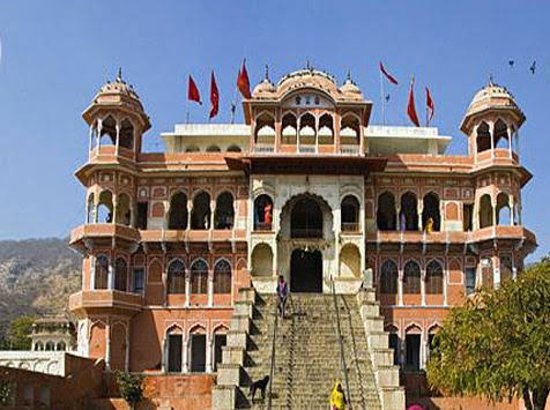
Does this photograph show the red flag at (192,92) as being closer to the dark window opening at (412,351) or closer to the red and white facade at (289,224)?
the red and white facade at (289,224)

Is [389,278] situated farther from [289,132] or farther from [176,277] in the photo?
[176,277]

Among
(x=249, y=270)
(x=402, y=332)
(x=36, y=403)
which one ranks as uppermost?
(x=249, y=270)

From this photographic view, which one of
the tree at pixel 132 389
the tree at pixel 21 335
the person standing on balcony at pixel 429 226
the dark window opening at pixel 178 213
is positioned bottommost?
the tree at pixel 132 389

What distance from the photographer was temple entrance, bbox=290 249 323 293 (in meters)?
45.0

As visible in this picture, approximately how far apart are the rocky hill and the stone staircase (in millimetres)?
64999

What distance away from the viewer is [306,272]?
149 ft

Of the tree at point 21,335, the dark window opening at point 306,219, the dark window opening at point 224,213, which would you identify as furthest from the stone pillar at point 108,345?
the tree at point 21,335

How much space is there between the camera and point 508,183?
4384cm

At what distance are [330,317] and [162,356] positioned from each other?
961 cm

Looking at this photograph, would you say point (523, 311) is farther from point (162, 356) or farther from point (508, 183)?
point (162, 356)

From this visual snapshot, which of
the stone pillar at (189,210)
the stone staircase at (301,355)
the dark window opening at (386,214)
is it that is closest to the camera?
the stone staircase at (301,355)

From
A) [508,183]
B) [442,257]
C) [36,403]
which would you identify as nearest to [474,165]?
[508,183]

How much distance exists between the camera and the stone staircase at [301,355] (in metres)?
31.2

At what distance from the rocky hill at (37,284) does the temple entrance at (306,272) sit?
59.8m
